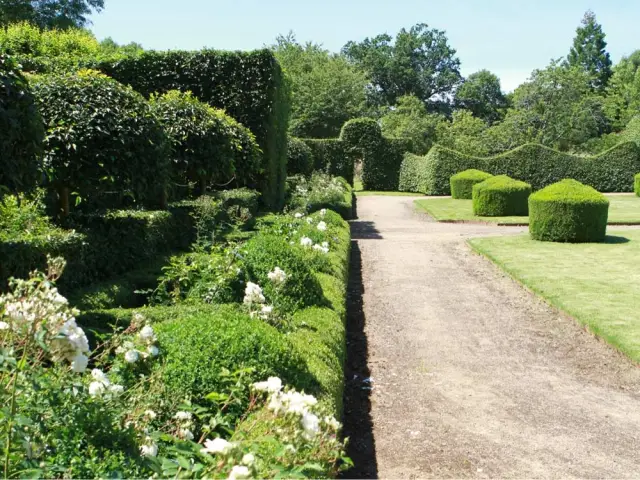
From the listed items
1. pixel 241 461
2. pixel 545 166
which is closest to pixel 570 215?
pixel 241 461

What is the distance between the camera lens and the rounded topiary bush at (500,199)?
2147 centimetres

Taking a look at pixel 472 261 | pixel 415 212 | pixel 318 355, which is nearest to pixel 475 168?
pixel 415 212

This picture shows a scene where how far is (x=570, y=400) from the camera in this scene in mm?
5688

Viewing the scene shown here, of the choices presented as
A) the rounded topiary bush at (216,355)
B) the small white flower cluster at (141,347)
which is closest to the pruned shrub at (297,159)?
the rounded topiary bush at (216,355)

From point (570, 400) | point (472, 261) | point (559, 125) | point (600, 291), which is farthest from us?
point (559, 125)

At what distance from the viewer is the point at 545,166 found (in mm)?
31766

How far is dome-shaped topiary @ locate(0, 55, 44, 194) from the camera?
5199 mm

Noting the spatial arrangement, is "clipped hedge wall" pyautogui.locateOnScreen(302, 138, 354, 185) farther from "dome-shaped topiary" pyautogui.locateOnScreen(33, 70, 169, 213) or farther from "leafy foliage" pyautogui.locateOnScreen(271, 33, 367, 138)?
"dome-shaped topiary" pyautogui.locateOnScreen(33, 70, 169, 213)

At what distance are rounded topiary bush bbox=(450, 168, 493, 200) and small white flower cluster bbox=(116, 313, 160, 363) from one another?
89.1ft

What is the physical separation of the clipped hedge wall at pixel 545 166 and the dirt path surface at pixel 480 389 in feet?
73.7

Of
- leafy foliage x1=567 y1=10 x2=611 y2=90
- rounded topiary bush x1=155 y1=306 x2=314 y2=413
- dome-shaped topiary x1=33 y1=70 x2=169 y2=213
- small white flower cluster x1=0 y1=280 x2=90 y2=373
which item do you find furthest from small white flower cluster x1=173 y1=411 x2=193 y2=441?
leafy foliage x1=567 y1=10 x2=611 y2=90

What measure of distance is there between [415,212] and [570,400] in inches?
725

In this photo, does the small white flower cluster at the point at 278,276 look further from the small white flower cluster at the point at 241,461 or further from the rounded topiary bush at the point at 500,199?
the rounded topiary bush at the point at 500,199

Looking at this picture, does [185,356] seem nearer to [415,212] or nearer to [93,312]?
[93,312]
